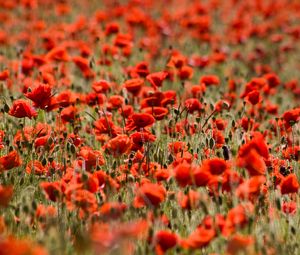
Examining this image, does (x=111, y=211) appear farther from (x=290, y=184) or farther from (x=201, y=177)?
(x=290, y=184)

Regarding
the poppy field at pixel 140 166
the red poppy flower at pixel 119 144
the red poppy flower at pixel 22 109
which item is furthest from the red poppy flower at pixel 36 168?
the red poppy flower at pixel 119 144

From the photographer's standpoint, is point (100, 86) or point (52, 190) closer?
point (52, 190)

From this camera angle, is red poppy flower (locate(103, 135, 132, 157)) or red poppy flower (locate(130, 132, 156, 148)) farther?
red poppy flower (locate(130, 132, 156, 148))

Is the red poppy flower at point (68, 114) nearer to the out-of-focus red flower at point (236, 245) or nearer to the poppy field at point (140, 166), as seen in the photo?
the poppy field at point (140, 166)

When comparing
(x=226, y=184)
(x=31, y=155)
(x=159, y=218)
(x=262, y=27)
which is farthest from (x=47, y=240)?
(x=262, y=27)

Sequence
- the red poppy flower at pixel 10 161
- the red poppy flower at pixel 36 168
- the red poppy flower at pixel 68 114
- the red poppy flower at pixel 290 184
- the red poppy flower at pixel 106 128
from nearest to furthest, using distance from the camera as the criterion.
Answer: the red poppy flower at pixel 290 184 < the red poppy flower at pixel 10 161 < the red poppy flower at pixel 36 168 < the red poppy flower at pixel 106 128 < the red poppy flower at pixel 68 114

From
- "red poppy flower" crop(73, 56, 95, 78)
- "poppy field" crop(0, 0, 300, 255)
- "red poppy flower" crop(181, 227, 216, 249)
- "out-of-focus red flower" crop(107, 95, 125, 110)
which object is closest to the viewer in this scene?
"red poppy flower" crop(181, 227, 216, 249)

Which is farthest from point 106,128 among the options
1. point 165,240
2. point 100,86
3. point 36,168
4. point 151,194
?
point 165,240

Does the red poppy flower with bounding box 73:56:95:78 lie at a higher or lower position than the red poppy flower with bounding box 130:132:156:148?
higher

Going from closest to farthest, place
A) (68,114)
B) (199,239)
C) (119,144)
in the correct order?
(199,239), (119,144), (68,114)

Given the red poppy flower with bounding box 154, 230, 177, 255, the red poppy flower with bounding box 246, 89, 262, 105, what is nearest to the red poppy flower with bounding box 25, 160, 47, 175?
the red poppy flower with bounding box 154, 230, 177, 255

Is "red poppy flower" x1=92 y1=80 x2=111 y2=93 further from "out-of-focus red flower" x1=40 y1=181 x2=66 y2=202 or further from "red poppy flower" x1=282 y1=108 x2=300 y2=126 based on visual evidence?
"out-of-focus red flower" x1=40 y1=181 x2=66 y2=202

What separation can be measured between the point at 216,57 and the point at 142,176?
3.48 metres

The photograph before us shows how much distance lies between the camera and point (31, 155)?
12.4 feet
